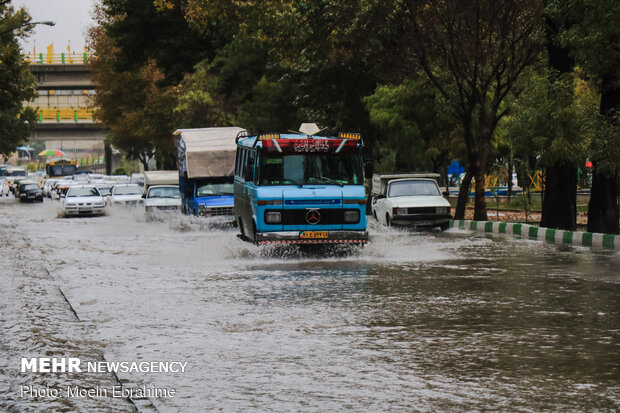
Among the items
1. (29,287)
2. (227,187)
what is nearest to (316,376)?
(29,287)

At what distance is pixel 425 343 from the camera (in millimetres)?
10031

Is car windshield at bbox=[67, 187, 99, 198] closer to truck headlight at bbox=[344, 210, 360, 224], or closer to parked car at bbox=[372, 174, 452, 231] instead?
parked car at bbox=[372, 174, 452, 231]

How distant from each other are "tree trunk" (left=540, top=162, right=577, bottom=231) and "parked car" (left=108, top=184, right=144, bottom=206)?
82.2ft

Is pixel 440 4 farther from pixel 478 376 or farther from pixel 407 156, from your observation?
pixel 478 376

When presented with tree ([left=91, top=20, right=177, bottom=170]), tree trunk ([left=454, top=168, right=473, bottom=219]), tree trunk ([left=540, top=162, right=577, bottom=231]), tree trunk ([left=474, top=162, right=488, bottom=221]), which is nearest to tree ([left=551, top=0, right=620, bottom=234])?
tree trunk ([left=540, top=162, right=577, bottom=231])

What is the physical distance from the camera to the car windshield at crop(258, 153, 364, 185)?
819 inches

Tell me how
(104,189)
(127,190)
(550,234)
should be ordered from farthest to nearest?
(104,189), (127,190), (550,234)

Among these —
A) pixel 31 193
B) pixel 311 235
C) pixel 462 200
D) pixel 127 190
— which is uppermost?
pixel 462 200

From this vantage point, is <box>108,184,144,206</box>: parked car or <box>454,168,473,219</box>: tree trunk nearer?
<box>454,168,473,219</box>: tree trunk

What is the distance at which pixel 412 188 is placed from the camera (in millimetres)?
30172

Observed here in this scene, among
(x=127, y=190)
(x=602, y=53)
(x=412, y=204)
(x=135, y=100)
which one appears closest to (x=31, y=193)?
(x=135, y=100)

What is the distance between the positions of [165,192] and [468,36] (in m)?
14.3

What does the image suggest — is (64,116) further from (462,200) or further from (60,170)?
(462,200)

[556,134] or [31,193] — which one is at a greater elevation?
[556,134]
